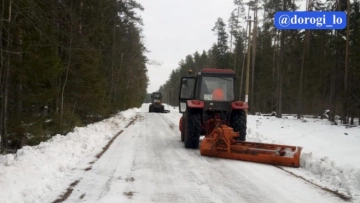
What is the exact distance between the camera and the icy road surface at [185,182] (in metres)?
5.66

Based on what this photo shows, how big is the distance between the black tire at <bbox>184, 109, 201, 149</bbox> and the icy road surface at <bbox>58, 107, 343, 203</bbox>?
158 centimetres

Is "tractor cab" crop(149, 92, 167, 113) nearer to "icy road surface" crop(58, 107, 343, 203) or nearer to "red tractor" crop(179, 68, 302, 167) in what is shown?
"red tractor" crop(179, 68, 302, 167)

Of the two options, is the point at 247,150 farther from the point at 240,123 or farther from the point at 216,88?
the point at 216,88

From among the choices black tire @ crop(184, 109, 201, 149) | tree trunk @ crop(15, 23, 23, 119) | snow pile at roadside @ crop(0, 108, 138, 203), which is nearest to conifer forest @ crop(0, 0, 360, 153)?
tree trunk @ crop(15, 23, 23, 119)

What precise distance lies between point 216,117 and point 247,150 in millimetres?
2526

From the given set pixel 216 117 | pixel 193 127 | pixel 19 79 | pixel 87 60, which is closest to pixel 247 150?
pixel 193 127

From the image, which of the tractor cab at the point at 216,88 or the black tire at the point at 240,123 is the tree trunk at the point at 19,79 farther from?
the black tire at the point at 240,123

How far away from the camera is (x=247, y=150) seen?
9359mm

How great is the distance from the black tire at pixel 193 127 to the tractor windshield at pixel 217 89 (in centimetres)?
80

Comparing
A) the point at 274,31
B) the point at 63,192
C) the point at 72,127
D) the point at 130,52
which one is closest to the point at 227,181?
the point at 63,192

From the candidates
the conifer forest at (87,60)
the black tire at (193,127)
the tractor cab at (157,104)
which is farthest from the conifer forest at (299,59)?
the tractor cab at (157,104)

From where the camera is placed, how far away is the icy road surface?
5664mm

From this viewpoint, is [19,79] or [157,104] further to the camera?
[157,104]

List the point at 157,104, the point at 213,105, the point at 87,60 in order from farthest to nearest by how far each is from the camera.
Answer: the point at 157,104
the point at 87,60
the point at 213,105
